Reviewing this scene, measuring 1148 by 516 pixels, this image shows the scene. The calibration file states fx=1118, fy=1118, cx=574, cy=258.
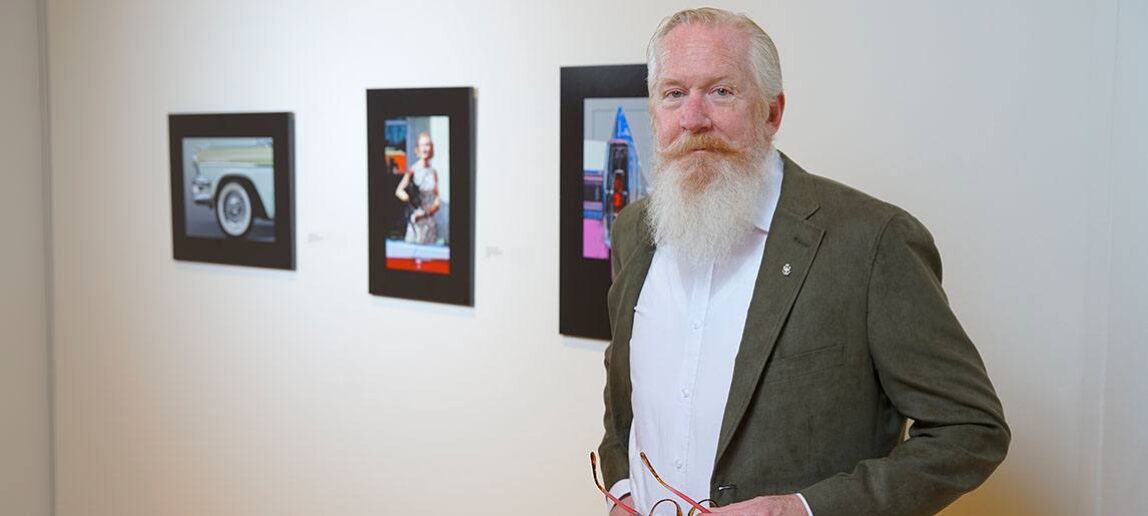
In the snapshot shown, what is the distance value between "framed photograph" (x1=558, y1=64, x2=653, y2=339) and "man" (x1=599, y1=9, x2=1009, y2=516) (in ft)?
2.80

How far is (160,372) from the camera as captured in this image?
4414 mm

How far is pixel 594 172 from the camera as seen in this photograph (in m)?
3.05

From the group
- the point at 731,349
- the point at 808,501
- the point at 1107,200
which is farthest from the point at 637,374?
the point at 1107,200

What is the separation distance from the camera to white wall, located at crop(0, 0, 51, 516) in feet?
14.8

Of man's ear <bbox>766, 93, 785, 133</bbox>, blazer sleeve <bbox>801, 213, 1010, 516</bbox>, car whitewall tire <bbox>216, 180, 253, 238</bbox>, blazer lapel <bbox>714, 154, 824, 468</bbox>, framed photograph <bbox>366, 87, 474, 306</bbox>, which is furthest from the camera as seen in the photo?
car whitewall tire <bbox>216, 180, 253, 238</bbox>

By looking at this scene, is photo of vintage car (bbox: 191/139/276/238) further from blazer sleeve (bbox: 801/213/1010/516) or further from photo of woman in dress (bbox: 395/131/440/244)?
blazer sleeve (bbox: 801/213/1010/516)

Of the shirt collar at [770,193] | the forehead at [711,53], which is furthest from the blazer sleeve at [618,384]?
the forehead at [711,53]

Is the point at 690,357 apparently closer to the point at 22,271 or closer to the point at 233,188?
the point at 233,188

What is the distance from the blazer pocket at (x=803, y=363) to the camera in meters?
1.88

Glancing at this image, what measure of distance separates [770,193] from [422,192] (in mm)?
1638

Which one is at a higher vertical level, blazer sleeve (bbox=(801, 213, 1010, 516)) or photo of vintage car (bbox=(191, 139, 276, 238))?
photo of vintage car (bbox=(191, 139, 276, 238))

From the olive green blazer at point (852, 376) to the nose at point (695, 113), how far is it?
190 millimetres

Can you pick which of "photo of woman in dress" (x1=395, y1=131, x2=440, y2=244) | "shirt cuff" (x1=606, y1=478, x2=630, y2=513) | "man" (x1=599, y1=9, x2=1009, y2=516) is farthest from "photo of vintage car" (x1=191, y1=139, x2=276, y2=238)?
"man" (x1=599, y1=9, x2=1009, y2=516)

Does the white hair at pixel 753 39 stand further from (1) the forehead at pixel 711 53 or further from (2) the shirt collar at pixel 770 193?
(2) the shirt collar at pixel 770 193
